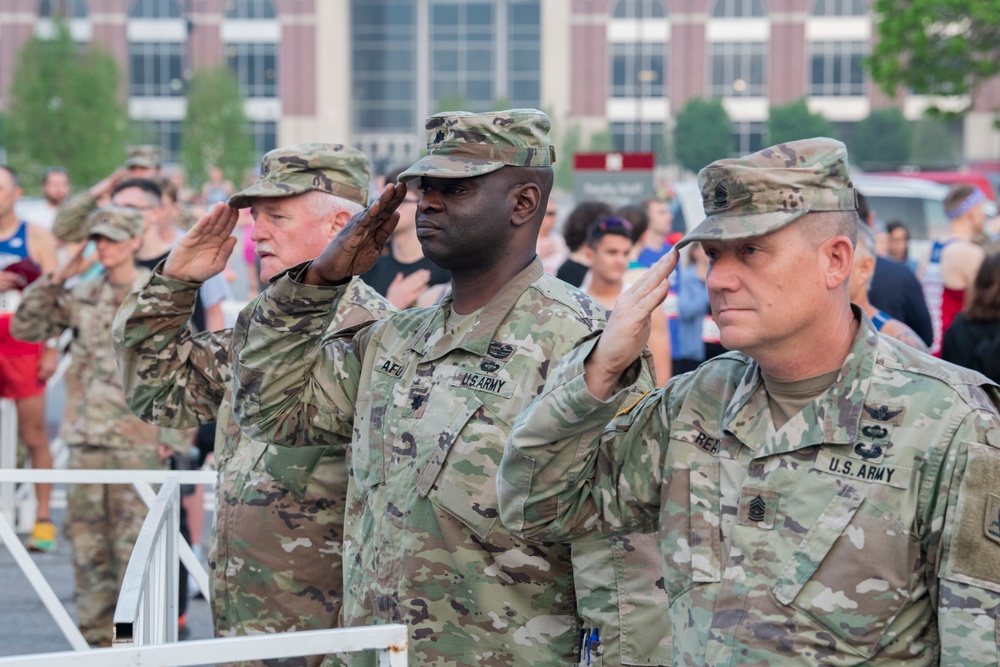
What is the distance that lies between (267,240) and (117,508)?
2.78 metres

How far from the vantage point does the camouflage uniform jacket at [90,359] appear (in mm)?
6125

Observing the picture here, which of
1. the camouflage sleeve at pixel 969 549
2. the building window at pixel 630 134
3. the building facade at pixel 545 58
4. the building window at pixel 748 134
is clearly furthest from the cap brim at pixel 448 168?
the building window at pixel 748 134

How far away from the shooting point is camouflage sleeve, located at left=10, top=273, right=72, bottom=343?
642 centimetres

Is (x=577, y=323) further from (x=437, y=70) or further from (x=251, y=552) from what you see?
(x=437, y=70)

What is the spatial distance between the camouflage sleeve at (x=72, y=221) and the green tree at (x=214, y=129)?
156 feet

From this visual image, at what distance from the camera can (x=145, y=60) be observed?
70688mm

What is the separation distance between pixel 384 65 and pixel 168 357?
75.2 m

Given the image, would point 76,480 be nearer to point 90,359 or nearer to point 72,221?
point 90,359

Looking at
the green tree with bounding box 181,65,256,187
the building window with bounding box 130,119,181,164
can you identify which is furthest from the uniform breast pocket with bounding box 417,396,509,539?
the building window with bounding box 130,119,181,164

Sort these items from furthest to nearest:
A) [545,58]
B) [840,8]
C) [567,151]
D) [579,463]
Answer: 1. [545,58]
2. [840,8]
3. [567,151]
4. [579,463]

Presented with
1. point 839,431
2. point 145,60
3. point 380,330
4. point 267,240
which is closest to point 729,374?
point 839,431

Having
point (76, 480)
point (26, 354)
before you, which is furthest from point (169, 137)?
point (76, 480)

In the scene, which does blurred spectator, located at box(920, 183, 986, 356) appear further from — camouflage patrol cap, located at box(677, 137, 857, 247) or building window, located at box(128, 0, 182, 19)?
building window, located at box(128, 0, 182, 19)

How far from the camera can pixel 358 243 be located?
3.03m
